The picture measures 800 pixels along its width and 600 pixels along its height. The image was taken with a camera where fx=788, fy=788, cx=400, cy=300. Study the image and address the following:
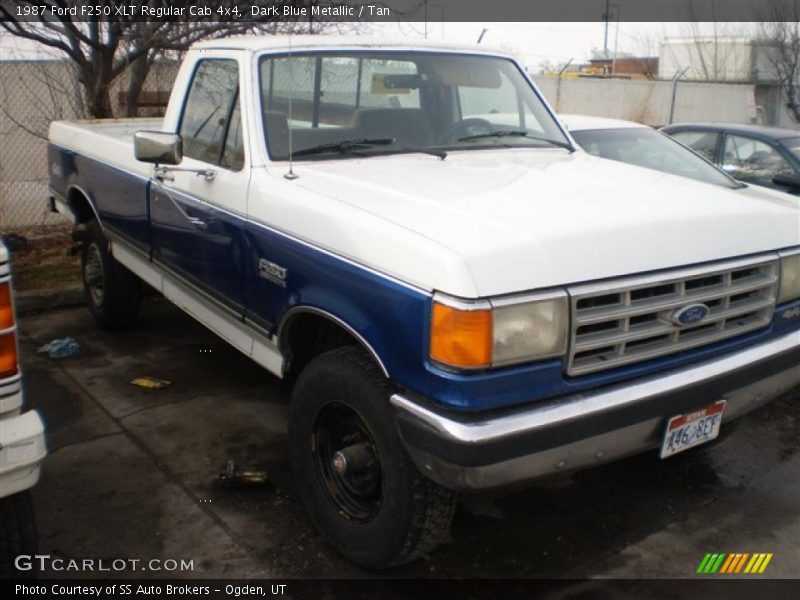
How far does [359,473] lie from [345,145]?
157 cm

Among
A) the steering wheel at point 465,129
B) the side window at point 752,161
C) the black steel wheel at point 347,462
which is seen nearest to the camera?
the black steel wheel at point 347,462

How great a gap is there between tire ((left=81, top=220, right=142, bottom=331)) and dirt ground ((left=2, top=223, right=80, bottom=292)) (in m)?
1.09

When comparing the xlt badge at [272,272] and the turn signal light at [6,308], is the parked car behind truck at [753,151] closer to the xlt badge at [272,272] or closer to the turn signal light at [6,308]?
the xlt badge at [272,272]

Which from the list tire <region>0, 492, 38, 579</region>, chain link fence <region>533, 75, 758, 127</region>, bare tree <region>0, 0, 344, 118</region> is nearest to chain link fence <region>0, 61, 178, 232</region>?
bare tree <region>0, 0, 344, 118</region>

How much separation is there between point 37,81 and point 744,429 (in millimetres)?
8646

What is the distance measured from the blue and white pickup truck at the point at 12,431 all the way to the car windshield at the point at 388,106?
60.8 inches

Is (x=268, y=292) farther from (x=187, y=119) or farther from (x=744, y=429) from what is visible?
(x=744, y=429)

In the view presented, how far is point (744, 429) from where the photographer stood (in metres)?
4.60

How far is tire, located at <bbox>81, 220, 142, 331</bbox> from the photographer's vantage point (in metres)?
5.59

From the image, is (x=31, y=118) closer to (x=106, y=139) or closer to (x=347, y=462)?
(x=106, y=139)

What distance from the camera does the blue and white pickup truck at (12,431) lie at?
226 cm

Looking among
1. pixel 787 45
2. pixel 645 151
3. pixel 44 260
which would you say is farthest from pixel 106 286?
pixel 787 45

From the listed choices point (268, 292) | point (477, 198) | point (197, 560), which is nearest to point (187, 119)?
point (268, 292)
